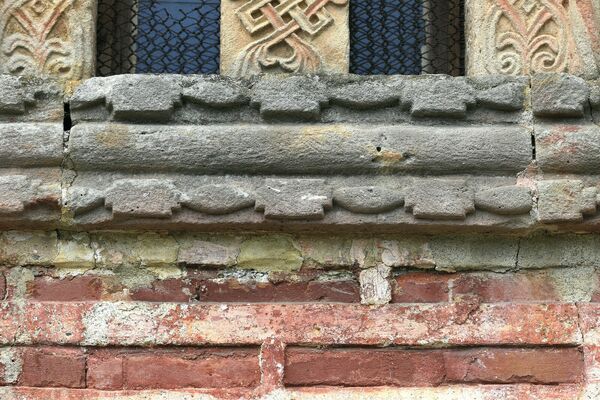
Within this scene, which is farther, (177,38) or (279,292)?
(177,38)

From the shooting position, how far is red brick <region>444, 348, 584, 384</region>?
9.75ft

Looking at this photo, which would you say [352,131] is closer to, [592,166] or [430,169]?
[430,169]

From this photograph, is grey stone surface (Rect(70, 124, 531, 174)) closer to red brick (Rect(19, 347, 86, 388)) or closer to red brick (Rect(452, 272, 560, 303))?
red brick (Rect(452, 272, 560, 303))

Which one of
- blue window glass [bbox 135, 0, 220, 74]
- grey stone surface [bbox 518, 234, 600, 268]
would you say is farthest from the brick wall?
blue window glass [bbox 135, 0, 220, 74]

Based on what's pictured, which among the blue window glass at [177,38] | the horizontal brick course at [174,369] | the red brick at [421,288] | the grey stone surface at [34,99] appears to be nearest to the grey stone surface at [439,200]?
the red brick at [421,288]

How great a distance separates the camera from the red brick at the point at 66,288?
3.04 m

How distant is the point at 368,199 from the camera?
296 cm

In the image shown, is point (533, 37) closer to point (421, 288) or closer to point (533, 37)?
point (533, 37)

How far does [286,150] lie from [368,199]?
28 cm

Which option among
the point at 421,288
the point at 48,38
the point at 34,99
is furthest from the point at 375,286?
the point at 48,38

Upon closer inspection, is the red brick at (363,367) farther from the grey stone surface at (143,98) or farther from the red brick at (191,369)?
the grey stone surface at (143,98)

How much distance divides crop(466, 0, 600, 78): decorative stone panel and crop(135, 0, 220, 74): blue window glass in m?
0.91

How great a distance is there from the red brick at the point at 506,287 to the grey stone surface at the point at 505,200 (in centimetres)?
21

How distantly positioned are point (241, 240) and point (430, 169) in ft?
1.99
